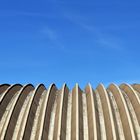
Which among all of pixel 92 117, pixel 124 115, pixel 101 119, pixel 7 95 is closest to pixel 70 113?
pixel 92 117

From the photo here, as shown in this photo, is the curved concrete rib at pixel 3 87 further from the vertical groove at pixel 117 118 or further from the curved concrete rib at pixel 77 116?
the vertical groove at pixel 117 118

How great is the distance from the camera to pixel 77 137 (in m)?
33.9

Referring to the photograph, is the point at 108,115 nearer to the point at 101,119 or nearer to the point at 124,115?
the point at 101,119

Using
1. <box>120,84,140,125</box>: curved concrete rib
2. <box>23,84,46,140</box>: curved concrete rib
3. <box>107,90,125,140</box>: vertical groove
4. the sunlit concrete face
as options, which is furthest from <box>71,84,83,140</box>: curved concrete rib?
<box>120,84,140,125</box>: curved concrete rib

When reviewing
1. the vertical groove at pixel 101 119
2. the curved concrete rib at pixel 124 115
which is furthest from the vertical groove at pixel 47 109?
the curved concrete rib at pixel 124 115

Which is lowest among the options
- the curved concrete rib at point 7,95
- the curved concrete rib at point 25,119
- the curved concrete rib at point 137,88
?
the curved concrete rib at point 25,119

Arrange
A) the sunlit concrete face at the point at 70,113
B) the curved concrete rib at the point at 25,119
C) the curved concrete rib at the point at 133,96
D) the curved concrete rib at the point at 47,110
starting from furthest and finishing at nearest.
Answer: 1. the curved concrete rib at the point at 133,96
2. the curved concrete rib at the point at 47,110
3. the sunlit concrete face at the point at 70,113
4. the curved concrete rib at the point at 25,119

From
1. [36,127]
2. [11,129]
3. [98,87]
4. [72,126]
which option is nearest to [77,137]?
[72,126]

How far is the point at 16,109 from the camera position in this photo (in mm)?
39312

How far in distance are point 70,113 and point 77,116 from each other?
1.67 metres

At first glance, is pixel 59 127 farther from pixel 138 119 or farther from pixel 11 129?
pixel 138 119

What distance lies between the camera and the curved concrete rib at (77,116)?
113ft

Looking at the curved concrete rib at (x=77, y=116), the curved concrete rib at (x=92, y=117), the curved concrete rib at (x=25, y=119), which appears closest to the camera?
the curved concrete rib at (x=25, y=119)

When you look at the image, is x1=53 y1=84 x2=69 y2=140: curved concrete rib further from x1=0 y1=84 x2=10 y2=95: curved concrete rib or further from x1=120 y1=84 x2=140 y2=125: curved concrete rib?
x1=120 y1=84 x2=140 y2=125: curved concrete rib
